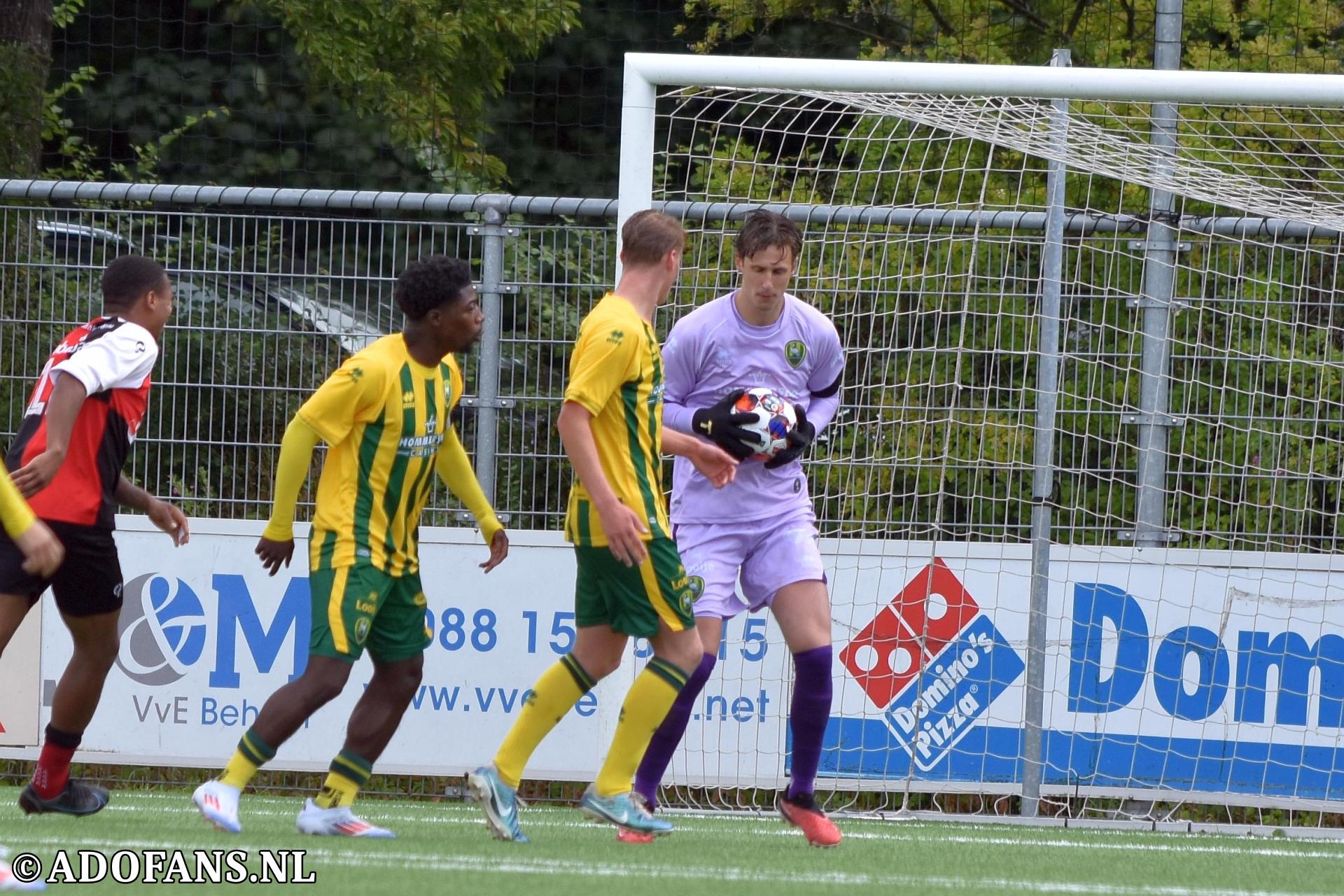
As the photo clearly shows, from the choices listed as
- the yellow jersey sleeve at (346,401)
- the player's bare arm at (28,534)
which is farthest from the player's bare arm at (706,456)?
the player's bare arm at (28,534)

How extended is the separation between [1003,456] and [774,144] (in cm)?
165

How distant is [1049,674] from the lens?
712 centimetres

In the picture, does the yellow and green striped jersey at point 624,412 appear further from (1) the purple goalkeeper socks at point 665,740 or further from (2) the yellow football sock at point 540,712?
(1) the purple goalkeeper socks at point 665,740

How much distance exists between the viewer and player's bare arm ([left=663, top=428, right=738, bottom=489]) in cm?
537

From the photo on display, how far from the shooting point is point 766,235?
5.47 m

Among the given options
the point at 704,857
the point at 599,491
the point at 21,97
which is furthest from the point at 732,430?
the point at 21,97

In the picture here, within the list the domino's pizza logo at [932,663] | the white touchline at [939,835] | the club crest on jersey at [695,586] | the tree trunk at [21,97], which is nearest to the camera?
the club crest on jersey at [695,586]

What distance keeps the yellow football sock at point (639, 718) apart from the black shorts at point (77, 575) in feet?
5.33

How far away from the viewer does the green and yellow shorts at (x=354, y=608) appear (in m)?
4.88

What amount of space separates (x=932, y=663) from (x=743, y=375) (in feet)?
6.54

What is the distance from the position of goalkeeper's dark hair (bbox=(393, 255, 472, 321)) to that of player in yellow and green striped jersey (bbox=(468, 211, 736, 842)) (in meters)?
0.39

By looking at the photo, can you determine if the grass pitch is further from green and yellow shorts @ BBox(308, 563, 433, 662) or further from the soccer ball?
the soccer ball

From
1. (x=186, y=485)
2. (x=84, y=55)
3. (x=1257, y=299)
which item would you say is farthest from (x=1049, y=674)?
(x=84, y=55)

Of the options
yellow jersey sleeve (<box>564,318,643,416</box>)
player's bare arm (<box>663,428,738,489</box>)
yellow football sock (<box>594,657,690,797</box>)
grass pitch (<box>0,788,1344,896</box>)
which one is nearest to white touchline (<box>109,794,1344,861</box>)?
grass pitch (<box>0,788,1344,896</box>)
